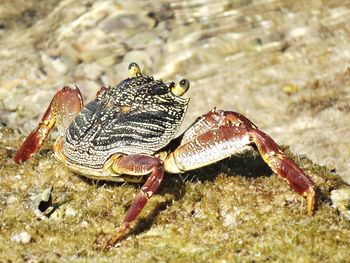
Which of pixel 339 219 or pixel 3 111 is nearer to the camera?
pixel 339 219

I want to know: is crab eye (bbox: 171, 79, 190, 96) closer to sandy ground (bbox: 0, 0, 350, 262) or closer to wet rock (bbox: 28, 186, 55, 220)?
wet rock (bbox: 28, 186, 55, 220)

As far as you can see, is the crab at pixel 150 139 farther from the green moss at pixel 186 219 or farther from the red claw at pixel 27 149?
the red claw at pixel 27 149

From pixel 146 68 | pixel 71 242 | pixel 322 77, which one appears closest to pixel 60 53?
pixel 146 68

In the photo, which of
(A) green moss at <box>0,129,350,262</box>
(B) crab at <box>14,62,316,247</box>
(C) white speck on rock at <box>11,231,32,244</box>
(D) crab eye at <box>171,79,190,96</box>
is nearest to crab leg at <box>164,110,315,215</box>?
(B) crab at <box>14,62,316,247</box>

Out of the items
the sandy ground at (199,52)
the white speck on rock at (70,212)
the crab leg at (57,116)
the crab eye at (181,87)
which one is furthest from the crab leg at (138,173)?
the sandy ground at (199,52)

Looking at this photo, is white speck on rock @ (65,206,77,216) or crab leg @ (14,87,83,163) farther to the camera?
crab leg @ (14,87,83,163)

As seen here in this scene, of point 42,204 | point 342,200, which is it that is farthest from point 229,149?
point 42,204

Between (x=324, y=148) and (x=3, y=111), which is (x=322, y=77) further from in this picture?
(x=3, y=111)
